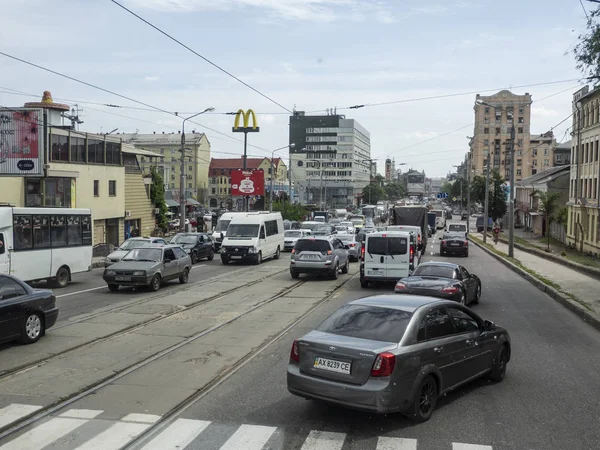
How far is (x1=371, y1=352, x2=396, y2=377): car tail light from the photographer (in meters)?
6.85

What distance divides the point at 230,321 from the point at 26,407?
6973 millimetres

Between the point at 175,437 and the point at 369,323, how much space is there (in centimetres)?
263

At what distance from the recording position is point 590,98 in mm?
45750

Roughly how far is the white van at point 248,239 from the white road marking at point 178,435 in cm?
2357

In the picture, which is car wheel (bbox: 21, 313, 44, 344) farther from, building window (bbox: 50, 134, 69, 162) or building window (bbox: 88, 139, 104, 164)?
building window (bbox: 88, 139, 104, 164)

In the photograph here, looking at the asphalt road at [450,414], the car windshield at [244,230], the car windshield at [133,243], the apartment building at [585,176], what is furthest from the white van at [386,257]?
the apartment building at [585,176]

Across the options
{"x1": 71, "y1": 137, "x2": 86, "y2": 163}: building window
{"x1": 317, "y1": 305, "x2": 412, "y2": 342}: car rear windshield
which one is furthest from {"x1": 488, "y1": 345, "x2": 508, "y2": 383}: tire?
{"x1": 71, "y1": 137, "x2": 86, "y2": 163}: building window

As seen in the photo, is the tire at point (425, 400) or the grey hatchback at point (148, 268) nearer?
the tire at point (425, 400)

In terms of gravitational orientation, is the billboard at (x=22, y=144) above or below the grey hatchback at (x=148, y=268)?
above

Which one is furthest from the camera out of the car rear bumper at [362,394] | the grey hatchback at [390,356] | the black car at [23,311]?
the black car at [23,311]

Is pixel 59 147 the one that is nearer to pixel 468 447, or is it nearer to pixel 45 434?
pixel 45 434

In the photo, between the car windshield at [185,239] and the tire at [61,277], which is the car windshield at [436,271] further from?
the car windshield at [185,239]

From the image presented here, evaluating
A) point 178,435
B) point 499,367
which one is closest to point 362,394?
point 178,435

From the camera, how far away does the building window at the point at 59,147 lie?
35.4m
